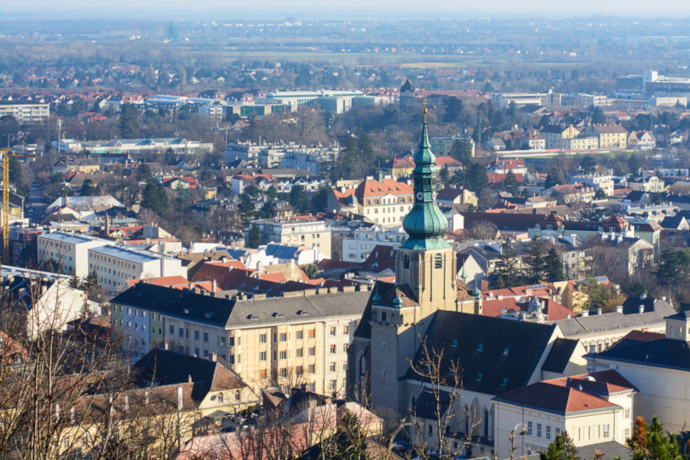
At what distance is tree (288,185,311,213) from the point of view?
8888 centimetres

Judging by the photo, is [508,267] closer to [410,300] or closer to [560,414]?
[410,300]

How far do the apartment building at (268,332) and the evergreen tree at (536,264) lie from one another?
12558 millimetres

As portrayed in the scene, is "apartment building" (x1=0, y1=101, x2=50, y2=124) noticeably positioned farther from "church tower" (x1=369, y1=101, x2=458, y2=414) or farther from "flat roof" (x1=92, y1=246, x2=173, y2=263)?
"church tower" (x1=369, y1=101, x2=458, y2=414)

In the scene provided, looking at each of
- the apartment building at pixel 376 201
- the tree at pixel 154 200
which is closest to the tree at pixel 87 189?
the tree at pixel 154 200

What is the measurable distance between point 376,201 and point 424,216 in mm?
50207

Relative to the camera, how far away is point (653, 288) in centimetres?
5891

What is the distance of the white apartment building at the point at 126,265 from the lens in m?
59.2

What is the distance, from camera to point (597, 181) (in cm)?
10081

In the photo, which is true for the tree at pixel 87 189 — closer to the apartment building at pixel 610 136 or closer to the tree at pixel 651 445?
the apartment building at pixel 610 136

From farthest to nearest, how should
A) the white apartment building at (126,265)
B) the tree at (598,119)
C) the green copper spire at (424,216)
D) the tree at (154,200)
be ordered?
the tree at (598,119), the tree at (154,200), the white apartment building at (126,265), the green copper spire at (424,216)

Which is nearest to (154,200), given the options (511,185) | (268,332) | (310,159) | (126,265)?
(126,265)

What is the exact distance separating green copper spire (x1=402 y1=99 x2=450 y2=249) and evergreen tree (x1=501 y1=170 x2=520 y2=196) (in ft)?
200

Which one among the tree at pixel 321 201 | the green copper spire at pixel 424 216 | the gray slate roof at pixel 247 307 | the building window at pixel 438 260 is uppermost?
the green copper spire at pixel 424 216

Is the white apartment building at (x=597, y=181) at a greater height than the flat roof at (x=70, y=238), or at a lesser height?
lesser
